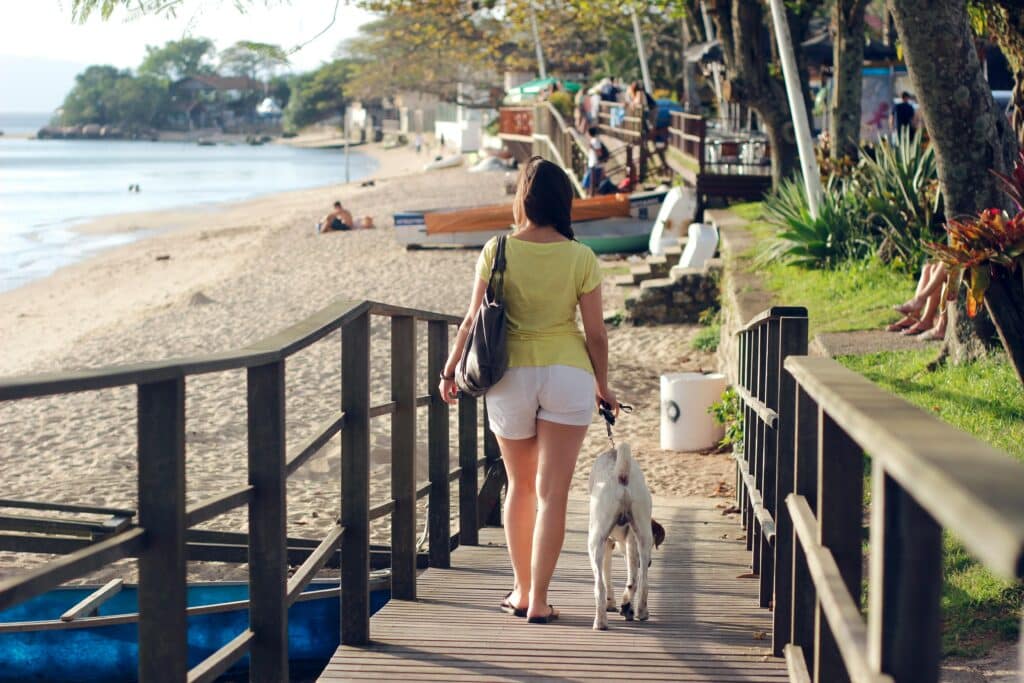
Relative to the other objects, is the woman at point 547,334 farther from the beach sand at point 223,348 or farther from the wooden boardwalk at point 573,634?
the beach sand at point 223,348

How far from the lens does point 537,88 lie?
132 feet

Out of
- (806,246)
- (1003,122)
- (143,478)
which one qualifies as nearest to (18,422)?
(806,246)

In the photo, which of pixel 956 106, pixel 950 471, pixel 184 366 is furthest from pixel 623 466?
pixel 956 106

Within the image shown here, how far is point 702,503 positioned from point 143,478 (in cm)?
548

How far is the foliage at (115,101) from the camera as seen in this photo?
156 meters

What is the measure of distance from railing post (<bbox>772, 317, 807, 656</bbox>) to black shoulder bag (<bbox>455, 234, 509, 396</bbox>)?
886 mm

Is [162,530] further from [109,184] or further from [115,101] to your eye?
[115,101]

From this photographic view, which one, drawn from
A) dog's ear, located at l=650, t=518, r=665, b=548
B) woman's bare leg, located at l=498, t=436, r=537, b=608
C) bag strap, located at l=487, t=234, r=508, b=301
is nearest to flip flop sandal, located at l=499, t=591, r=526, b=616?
woman's bare leg, located at l=498, t=436, r=537, b=608

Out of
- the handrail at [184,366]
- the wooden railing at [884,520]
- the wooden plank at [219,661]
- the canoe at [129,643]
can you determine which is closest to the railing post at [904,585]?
the wooden railing at [884,520]

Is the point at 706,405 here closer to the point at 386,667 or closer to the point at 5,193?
the point at 386,667

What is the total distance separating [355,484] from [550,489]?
650 mm

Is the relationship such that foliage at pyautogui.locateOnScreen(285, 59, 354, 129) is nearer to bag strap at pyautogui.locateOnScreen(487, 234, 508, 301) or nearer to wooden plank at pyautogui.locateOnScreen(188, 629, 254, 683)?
bag strap at pyautogui.locateOnScreen(487, 234, 508, 301)

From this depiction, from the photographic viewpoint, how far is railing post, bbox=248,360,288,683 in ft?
10.4

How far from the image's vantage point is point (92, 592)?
560 centimetres
